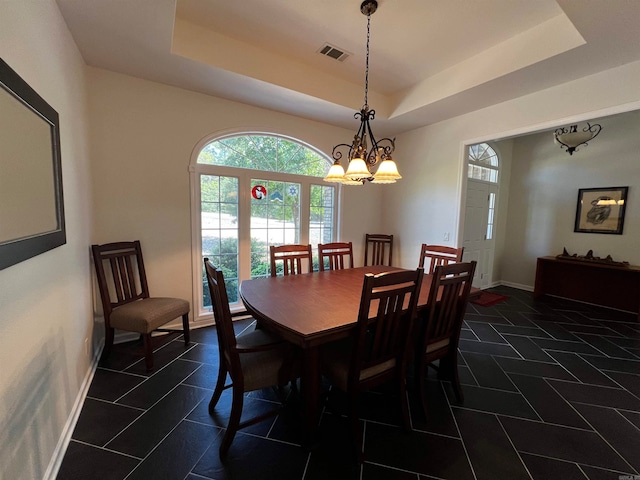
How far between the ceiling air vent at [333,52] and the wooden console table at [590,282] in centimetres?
447

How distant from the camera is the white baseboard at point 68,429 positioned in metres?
1.34

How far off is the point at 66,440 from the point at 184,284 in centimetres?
162

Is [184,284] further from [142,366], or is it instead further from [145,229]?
[142,366]

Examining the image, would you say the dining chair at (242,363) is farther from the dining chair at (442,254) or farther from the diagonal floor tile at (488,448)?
the dining chair at (442,254)

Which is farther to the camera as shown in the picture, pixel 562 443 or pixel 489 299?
pixel 489 299

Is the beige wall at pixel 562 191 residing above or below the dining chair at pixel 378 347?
above

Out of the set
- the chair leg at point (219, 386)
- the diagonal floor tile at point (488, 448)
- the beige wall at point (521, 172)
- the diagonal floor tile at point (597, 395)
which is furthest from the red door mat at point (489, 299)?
the chair leg at point (219, 386)

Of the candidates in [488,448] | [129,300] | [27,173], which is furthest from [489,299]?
[27,173]

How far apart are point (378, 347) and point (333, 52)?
268 centimetres

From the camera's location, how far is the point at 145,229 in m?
2.73

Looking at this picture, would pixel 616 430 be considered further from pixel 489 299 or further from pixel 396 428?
pixel 489 299

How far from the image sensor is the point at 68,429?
1.58 meters

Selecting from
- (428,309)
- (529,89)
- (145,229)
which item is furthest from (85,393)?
(529,89)

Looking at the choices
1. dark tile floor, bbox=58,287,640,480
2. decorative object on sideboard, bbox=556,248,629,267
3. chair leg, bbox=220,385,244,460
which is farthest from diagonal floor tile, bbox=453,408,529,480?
decorative object on sideboard, bbox=556,248,629,267
